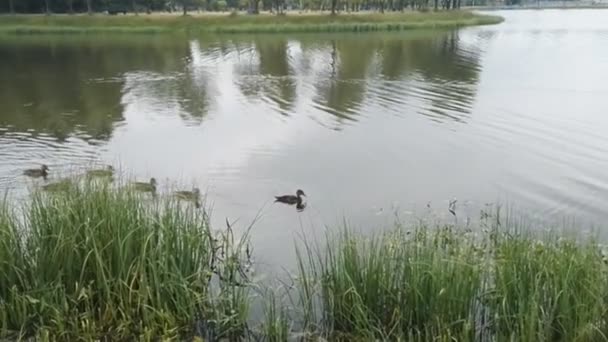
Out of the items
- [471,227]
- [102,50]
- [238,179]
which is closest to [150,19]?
[102,50]

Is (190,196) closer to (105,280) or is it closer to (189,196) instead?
(189,196)

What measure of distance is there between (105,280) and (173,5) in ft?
318

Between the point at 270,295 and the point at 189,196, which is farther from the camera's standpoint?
the point at 189,196

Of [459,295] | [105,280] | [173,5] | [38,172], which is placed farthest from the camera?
[173,5]

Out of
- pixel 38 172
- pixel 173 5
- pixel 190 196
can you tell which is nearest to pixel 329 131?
pixel 190 196

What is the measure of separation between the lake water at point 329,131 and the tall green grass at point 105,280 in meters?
2.22

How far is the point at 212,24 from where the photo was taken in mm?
59719

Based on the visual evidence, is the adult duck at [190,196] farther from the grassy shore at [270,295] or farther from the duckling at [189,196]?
the grassy shore at [270,295]

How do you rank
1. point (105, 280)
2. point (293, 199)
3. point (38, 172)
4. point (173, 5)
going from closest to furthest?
point (105, 280) < point (293, 199) < point (38, 172) < point (173, 5)

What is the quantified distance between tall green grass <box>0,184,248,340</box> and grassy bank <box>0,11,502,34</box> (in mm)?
52521

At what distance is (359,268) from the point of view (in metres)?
5.47

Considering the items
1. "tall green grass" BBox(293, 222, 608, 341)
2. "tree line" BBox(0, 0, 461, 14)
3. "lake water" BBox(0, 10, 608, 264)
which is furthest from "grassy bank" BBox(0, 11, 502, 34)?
"tall green grass" BBox(293, 222, 608, 341)

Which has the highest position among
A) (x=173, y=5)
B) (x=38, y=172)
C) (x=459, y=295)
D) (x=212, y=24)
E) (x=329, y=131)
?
(x=173, y=5)

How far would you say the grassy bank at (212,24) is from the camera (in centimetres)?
5684
